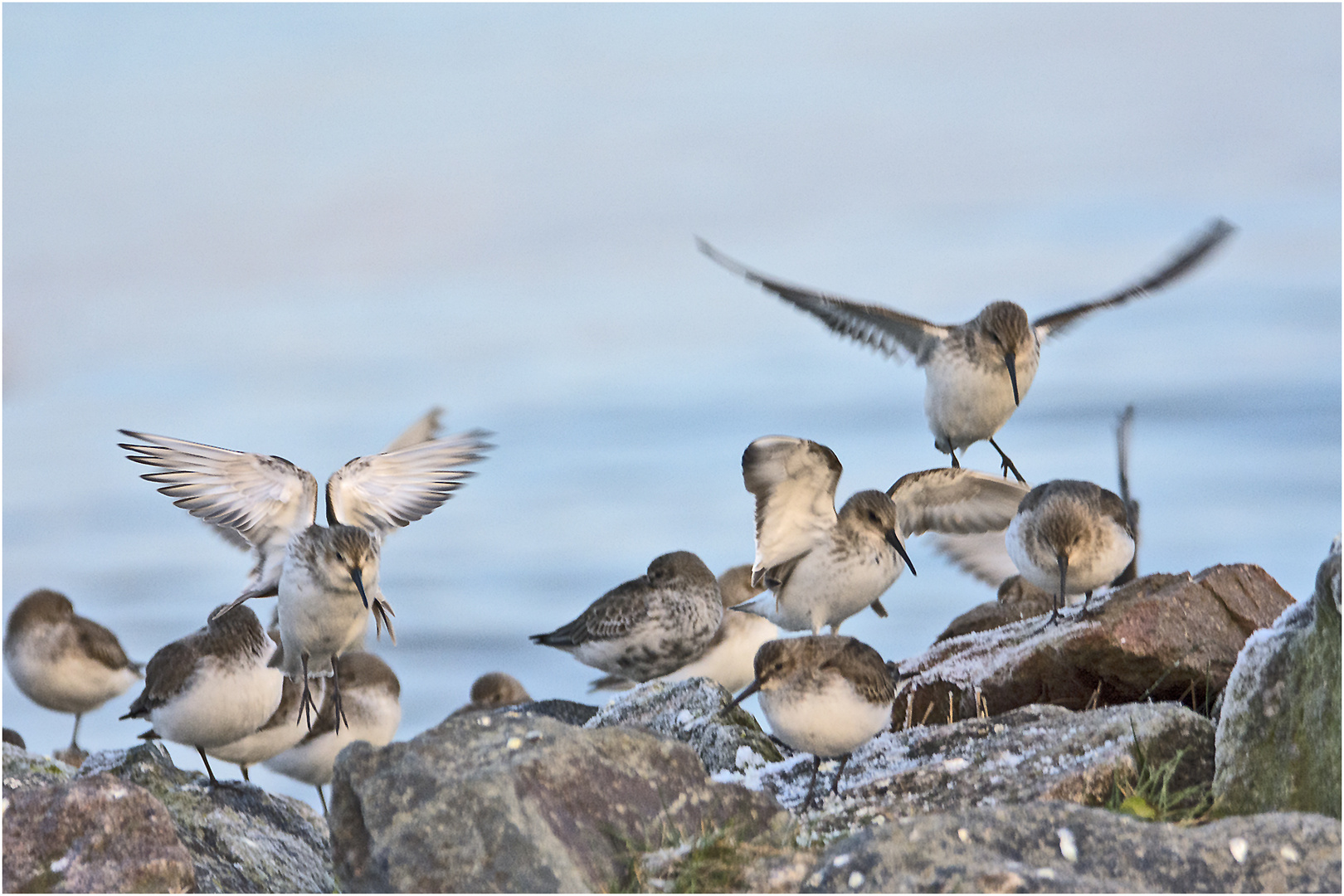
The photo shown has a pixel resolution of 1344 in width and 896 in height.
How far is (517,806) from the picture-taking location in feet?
19.0

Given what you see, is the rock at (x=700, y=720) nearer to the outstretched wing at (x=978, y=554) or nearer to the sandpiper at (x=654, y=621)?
the sandpiper at (x=654, y=621)

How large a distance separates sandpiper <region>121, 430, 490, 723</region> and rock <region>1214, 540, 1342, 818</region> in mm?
4450

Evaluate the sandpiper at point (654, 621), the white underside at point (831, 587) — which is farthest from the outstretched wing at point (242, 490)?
the white underside at point (831, 587)

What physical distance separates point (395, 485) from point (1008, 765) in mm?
4074

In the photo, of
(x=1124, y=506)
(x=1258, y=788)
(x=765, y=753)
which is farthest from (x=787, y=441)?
(x=1258, y=788)

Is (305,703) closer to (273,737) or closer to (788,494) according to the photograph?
(273,737)

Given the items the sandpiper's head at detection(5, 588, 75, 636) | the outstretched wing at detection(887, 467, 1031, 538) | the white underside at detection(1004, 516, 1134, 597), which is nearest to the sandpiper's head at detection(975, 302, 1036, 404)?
the outstretched wing at detection(887, 467, 1031, 538)

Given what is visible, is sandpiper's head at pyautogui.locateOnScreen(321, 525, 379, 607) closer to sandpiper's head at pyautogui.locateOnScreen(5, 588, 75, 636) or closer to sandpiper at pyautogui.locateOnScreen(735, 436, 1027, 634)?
sandpiper at pyautogui.locateOnScreen(735, 436, 1027, 634)

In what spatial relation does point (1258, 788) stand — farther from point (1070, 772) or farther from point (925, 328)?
point (925, 328)

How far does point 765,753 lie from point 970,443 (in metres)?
3.30

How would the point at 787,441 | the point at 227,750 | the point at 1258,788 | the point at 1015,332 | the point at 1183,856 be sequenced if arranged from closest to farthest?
the point at 1183,856, the point at 1258,788, the point at 787,441, the point at 227,750, the point at 1015,332

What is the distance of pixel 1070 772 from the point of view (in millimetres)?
6777

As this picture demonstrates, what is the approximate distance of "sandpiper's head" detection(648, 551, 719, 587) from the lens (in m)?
10.6

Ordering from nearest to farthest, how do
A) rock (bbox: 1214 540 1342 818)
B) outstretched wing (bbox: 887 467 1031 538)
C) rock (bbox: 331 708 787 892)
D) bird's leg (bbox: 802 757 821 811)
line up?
rock (bbox: 331 708 787 892) → rock (bbox: 1214 540 1342 818) → bird's leg (bbox: 802 757 821 811) → outstretched wing (bbox: 887 467 1031 538)
